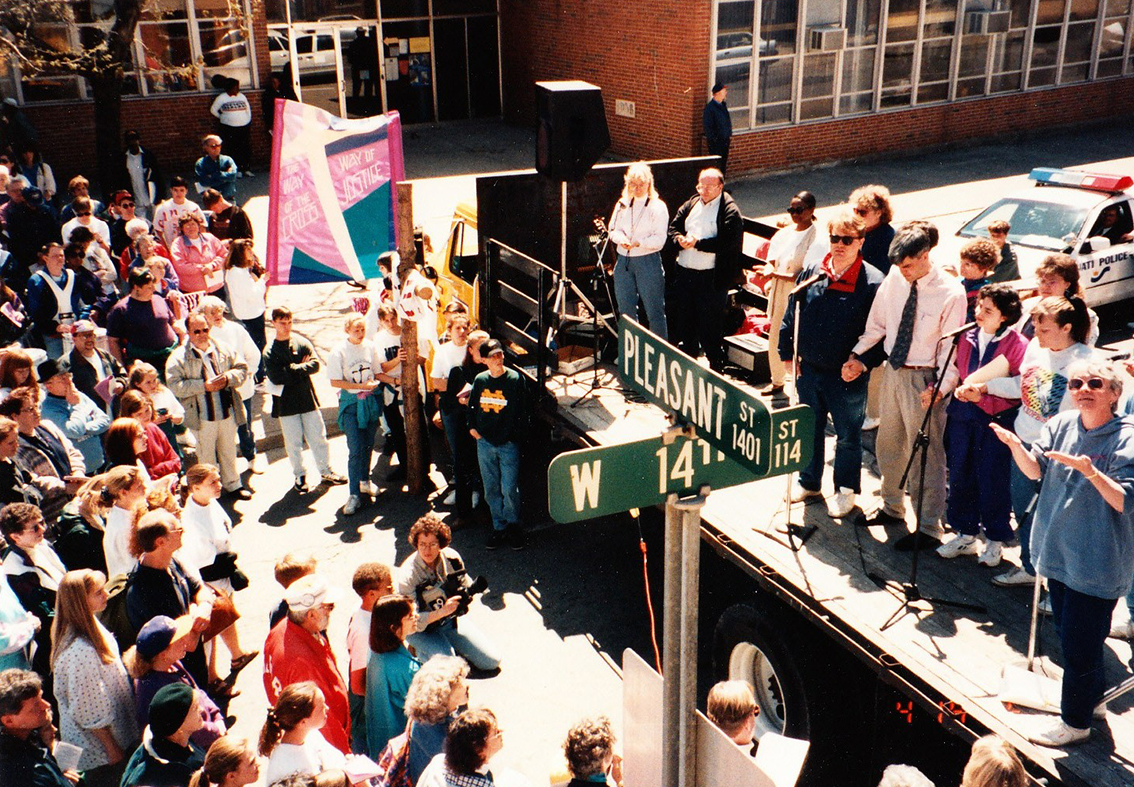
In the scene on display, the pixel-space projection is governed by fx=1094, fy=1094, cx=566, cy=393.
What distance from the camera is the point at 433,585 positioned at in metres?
6.44

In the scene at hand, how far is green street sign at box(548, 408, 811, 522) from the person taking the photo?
119 inches

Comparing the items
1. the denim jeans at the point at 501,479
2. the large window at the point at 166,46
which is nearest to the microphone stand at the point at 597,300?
the denim jeans at the point at 501,479

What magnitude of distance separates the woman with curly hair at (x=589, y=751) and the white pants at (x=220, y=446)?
5.79 m

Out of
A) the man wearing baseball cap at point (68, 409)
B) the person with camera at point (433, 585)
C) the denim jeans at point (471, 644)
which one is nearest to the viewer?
the person with camera at point (433, 585)

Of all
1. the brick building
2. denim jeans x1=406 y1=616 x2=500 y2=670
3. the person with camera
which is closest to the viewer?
the person with camera

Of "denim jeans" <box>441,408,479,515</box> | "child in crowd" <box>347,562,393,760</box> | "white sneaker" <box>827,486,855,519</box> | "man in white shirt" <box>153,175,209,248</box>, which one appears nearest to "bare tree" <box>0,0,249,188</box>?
"man in white shirt" <box>153,175,209,248</box>

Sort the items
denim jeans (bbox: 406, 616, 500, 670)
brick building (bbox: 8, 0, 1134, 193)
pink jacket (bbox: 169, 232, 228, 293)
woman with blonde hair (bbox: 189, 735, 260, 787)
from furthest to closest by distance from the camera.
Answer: brick building (bbox: 8, 0, 1134, 193)
pink jacket (bbox: 169, 232, 228, 293)
denim jeans (bbox: 406, 616, 500, 670)
woman with blonde hair (bbox: 189, 735, 260, 787)

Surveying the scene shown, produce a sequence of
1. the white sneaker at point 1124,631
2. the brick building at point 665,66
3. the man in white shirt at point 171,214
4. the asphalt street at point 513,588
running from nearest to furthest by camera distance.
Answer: the white sneaker at point 1124,631 → the asphalt street at point 513,588 → the man in white shirt at point 171,214 → the brick building at point 665,66

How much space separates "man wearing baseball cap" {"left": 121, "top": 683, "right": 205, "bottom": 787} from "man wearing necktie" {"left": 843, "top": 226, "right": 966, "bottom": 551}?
3.81 meters

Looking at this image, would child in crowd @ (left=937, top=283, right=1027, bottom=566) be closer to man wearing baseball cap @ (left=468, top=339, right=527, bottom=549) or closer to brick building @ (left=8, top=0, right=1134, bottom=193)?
man wearing baseball cap @ (left=468, top=339, right=527, bottom=549)

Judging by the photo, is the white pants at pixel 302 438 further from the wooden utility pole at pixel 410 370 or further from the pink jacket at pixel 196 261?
the pink jacket at pixel 196 261

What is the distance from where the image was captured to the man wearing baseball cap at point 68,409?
811 centimetres

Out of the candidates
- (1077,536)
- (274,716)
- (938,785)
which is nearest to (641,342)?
(1077,536)

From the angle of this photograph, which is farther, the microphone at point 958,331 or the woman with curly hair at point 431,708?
the microphone at point 958,331
